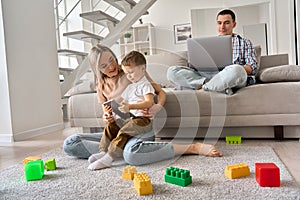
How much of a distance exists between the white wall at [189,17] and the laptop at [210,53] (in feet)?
7.09

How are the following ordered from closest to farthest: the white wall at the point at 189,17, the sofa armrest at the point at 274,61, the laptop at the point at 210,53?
the laptop at the point at 210,53 < the sofa armrest at the point at 274,61 < the white wall at the point at 189,17

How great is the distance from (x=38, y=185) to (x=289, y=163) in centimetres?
99

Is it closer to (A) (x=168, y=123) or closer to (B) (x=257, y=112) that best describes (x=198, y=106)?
(A) (x=168, y=123)

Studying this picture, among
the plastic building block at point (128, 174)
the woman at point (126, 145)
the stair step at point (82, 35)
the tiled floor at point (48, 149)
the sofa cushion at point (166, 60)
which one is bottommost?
the tiled floor at point (48, 149)

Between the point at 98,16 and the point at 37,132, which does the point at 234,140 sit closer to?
the point at 37,132

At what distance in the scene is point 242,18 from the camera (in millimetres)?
5215

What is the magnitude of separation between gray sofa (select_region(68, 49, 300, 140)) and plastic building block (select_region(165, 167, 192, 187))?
0.58m

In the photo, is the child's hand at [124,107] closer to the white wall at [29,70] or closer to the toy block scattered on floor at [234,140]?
the toy block scattered on floor at [234,140]

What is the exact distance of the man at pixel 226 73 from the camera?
62.1 inches

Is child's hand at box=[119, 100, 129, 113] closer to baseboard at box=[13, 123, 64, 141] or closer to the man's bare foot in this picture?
the man's bare foot

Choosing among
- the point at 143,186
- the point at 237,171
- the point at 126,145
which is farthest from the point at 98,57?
the point at 237,171

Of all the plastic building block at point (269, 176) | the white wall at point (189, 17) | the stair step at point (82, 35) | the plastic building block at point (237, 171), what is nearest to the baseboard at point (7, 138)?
the stair step at point (82, 35)

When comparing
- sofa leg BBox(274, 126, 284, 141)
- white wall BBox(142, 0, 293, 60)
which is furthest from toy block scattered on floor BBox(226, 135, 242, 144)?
white wall BBox(142, 0, 293, 60)

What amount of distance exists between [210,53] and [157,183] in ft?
3.40
